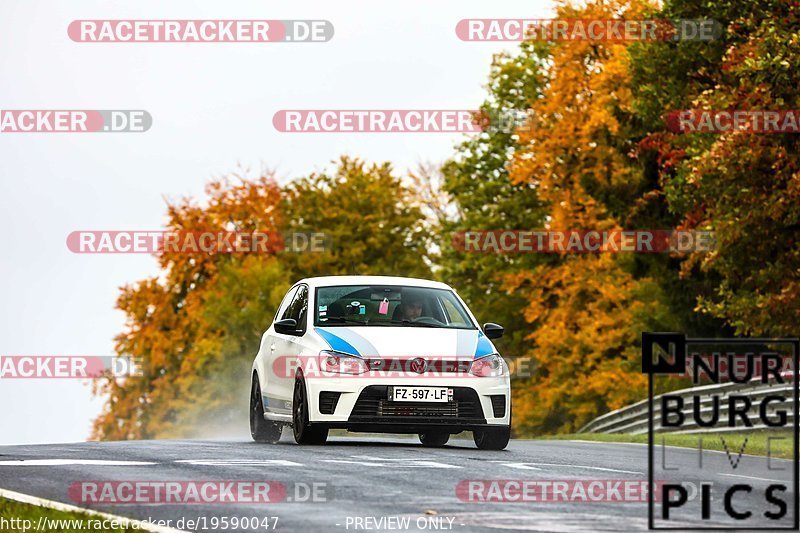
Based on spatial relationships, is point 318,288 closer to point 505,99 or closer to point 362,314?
point 362,314

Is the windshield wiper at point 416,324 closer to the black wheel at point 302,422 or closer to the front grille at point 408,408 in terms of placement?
the front grille at point 408,408

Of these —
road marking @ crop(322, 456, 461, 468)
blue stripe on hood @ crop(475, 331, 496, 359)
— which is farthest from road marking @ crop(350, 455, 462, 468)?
blue stripe on hood @ crop(475, 331, 496, 359)

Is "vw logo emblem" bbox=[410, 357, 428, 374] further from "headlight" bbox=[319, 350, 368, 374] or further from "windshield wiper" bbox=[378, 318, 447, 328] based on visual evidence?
"windshield wiper" bbox=[378, 318, 447, 328]

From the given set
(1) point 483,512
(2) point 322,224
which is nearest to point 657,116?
(1) point 483,512

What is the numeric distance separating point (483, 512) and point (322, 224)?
56.8 m

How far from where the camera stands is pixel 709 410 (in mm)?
25719

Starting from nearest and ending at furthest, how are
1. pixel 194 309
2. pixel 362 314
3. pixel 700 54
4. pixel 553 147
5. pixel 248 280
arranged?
pixel 362 314
pixel 700 54
pixel 553 147
pixel 248 280
pixel 194 309

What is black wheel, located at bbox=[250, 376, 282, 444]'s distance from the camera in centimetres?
1906

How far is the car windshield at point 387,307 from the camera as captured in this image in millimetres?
17547

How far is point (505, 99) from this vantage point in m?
52.1

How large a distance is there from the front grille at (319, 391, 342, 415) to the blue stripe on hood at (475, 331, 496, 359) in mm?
1636

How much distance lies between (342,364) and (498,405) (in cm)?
182

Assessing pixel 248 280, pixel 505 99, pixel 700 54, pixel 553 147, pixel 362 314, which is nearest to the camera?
pixel 362 314

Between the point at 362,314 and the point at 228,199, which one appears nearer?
the point at 362,314
